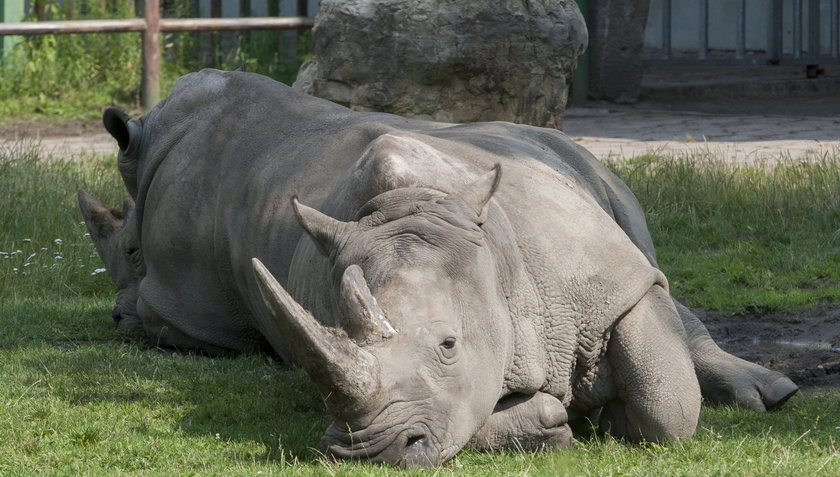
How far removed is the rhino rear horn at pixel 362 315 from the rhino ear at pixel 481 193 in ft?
2.12

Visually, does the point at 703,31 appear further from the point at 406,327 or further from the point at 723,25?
the point at 406,327

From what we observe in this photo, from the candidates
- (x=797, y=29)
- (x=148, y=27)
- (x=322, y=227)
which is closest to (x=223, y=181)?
(x=322, y=227)

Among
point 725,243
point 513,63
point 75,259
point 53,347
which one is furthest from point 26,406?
point 513,63

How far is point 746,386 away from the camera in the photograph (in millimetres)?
5793

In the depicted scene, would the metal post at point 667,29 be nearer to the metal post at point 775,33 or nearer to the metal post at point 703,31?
the metal post at point 703,31

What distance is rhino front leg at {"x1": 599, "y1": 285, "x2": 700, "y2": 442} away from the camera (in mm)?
5035

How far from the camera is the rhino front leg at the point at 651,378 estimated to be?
5.04 meters

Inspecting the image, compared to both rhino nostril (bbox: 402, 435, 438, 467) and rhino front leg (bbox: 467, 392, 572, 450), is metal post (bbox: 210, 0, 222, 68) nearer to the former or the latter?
rhino front leg (bbox: 467, 392, 572, 450)

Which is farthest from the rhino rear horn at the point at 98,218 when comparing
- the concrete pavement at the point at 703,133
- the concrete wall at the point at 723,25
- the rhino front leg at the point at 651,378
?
the concrete wall at the point at 723,25

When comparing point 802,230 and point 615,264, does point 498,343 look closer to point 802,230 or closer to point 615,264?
point 615,264

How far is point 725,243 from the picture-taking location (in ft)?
30.8

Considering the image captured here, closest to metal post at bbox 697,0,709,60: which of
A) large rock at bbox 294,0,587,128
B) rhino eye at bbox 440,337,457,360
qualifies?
large rock at bbox 294,0,587,128

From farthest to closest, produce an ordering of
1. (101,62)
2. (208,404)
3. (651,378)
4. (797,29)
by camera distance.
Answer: (797,29), (101,62), (208,404), (651,378)

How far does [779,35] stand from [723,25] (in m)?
1.17
